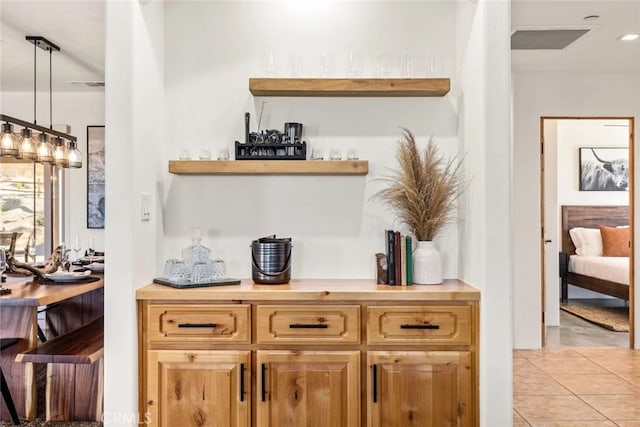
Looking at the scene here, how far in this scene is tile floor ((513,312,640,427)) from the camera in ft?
10.1

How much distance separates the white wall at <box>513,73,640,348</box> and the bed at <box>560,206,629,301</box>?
5.22 ft

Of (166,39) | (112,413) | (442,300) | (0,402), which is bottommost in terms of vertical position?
(0,402)

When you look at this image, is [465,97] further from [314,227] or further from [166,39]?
[166,39]

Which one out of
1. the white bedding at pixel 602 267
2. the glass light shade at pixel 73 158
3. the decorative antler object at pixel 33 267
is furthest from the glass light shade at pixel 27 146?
the white bedding at pixel 602 267

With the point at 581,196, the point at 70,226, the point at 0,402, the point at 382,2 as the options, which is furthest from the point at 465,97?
the point at 581,196

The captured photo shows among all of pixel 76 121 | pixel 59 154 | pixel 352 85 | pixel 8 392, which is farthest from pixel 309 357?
pixel 76 121

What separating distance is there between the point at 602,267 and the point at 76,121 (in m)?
6.50

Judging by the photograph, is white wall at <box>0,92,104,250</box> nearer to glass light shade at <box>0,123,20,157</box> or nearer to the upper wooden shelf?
glass light shade at <box>0,123,20,157</box>

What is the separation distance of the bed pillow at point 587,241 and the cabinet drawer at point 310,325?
5840 millimetres

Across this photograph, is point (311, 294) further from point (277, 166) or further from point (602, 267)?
point (602, 267)

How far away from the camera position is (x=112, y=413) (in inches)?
87.3

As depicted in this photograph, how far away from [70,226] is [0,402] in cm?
246

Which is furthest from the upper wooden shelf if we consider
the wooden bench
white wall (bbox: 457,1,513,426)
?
the wooden bench

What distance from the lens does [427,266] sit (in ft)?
8.07
